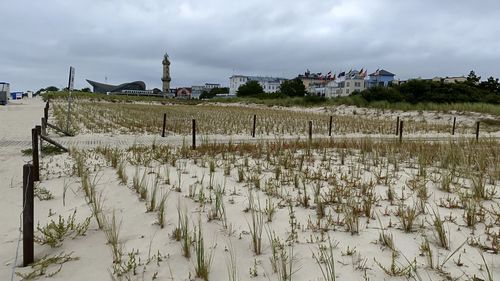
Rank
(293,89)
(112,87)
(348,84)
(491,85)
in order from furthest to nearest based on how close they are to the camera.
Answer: (112,87) < (348,84) < (293,89) < (491,85)

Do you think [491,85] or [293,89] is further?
[293,89]

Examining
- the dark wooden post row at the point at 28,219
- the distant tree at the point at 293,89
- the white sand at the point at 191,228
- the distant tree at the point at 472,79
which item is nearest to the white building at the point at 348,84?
the distant tree at the point at 293,89

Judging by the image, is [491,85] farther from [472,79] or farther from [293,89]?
[293,89]

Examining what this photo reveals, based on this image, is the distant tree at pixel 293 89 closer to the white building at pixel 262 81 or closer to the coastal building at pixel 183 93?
the coastal building at pixel 183 93

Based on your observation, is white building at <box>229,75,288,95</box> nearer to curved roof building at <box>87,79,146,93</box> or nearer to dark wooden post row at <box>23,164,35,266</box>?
curved roof building at <box>87,79,146,93</box>

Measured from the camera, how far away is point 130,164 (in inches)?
344

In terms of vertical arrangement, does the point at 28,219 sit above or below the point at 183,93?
below

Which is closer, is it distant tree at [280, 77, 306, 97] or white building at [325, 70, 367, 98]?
distant tree at [280, 77, 306, 97]

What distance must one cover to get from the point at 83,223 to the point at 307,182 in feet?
11.5

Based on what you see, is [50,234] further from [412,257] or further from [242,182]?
[412,257]

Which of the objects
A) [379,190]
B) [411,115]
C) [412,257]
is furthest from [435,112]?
[412,257]

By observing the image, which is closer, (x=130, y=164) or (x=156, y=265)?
(x=156, y=265)

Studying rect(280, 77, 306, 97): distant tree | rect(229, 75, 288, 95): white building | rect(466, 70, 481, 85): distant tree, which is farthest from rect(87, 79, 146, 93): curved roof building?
rect(466, 70, 481, 85): distant tree

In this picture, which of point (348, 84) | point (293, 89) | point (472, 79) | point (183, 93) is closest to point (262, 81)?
point (183, 93)
